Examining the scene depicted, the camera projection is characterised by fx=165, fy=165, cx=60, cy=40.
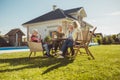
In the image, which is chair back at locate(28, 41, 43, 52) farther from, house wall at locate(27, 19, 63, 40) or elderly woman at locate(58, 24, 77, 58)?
house wall at locate(27, 19, 63, 40)

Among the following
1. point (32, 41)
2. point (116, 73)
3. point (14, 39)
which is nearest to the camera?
point (116, 73)

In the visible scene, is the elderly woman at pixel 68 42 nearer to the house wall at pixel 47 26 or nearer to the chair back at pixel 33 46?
the chair back at pixel 33 46

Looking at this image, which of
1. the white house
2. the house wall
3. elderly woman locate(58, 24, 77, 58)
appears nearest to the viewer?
elderly woman locate(58, 24, 77, 58)

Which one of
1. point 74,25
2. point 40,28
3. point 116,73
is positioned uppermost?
point 40,28

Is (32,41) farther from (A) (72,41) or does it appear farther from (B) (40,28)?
(B) (40,28)

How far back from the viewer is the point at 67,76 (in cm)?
391

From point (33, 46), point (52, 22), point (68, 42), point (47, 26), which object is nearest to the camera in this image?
point (68, 42)

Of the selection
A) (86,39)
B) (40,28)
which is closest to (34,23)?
(40,28)

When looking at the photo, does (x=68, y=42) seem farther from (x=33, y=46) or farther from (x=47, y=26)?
(x=47, y=26)

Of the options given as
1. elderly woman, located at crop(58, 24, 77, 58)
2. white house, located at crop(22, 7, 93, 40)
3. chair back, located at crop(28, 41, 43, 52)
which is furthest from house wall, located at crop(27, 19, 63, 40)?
elderly woman, located at crop(58, 24, 77, 58)

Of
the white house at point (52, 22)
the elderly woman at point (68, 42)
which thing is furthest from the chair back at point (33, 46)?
the white house at point (52, 22)

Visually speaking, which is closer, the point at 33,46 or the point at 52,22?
the point at 33,46

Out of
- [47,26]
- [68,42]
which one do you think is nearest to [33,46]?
[68,42]

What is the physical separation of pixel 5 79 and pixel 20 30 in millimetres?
27420
